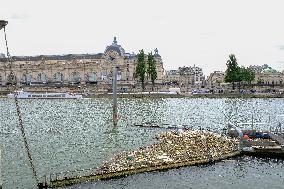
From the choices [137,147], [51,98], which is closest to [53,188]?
[137,147]

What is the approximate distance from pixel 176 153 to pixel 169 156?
1.74 meters

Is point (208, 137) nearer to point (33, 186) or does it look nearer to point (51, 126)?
point (33, 186)

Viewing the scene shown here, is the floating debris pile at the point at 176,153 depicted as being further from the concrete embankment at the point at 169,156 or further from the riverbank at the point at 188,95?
the riverbank at the point at 188,95

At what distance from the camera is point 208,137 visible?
53.9 meters

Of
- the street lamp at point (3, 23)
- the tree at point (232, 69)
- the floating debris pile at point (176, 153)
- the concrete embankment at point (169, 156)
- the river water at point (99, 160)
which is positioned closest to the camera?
the street lamp at point (3, 23)

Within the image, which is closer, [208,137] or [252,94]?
[208,137]

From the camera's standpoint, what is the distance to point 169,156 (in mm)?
44250

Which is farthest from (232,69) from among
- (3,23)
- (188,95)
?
(3,23)

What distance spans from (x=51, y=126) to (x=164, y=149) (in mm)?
34366

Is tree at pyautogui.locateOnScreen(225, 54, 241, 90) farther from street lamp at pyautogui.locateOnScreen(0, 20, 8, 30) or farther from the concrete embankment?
street lamp at pyautogui.locateOnScreen(0, 20, 8, 30)

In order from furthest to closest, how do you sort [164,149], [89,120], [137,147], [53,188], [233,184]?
[89,120] → [137,147] → [164,149] → [233,184] → [53,188]

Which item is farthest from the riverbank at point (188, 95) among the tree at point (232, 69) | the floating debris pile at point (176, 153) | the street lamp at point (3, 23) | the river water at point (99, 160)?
the street lamp at point (3, 23)

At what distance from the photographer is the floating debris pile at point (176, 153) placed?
1602 inches

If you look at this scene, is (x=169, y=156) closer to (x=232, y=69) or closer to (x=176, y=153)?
(x=176, y=153)
